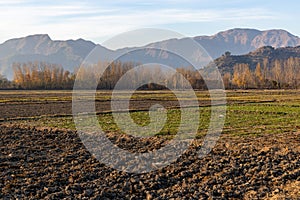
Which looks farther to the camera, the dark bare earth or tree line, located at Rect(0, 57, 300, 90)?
tree line, located at Rect(0, 57, 300, 90)

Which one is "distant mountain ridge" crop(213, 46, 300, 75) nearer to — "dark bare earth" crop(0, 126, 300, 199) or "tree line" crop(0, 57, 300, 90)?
"tree line" crop(0, 57, 300, 90)

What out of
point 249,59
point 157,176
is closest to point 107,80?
point 157,176

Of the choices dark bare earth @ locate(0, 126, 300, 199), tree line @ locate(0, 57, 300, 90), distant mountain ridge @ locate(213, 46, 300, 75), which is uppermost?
distant mountain ridge @ locate(213, 46, 300, 75)

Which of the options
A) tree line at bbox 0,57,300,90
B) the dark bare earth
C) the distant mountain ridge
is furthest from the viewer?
the distant mountain ridge

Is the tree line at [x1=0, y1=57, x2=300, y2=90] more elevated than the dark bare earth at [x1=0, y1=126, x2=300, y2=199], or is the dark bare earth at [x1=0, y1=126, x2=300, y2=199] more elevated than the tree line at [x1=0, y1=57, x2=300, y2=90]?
the tree line at [x1=0, y1=57, x2=300, y2=90]

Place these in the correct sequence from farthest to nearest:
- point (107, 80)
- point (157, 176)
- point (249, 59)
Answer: point (249, 59), point (107, 80), point (157, 176)

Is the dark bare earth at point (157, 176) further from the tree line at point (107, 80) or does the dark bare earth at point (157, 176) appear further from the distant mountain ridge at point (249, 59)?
the distant mountain ridge at point (249, 59)

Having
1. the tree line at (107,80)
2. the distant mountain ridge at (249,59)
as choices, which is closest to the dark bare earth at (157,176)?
the tree line at (107,80)

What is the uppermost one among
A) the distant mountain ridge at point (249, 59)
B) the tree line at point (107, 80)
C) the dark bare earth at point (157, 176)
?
the distant mountain ridge at point (249, 59)

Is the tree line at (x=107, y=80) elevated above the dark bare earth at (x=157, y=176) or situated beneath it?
elevated above

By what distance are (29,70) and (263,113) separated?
7486 cm

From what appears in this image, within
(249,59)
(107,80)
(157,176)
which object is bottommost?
(157,176)

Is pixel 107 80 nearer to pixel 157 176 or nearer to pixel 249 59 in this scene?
pixel 157 176

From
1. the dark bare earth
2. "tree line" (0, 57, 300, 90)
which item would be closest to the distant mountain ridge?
"tree line" (0, 57, 300, 90)
